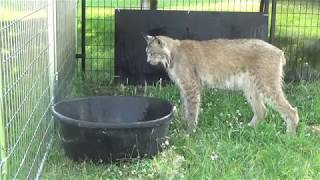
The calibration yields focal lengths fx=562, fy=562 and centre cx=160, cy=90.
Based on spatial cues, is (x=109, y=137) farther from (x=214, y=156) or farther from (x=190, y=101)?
(x=190, y=101)

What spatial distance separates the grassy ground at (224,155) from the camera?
5.21 m

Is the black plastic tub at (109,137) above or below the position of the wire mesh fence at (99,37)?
below

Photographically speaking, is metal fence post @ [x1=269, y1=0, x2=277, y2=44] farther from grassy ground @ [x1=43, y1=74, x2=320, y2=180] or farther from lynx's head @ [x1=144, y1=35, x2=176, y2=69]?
lynx's head @ [x1=144, y1=35, x2=176, y2=69]

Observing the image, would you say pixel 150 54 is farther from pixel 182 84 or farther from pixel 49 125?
pixel 49 125

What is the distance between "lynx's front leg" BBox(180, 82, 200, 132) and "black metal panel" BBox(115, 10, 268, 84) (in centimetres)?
147

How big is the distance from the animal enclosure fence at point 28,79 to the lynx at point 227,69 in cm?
136

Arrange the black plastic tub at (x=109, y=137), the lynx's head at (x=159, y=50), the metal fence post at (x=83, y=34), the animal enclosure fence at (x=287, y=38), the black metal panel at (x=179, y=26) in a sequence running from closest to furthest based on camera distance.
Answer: the black plastic tub at (x=109, y=137), the lynx's head at (x=159, y=50), the black metal panel at (x=179, y=26), the metal fence post at (x=83, y=34), the animal enclosure fence at (x=287, y=38)

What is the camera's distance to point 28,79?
4.51 metres

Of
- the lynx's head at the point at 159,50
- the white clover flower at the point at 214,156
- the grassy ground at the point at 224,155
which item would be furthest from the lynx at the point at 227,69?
the white clover flower at the point at 214,156

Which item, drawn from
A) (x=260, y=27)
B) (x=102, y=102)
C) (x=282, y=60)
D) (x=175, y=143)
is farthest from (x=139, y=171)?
(x=260, y=27)

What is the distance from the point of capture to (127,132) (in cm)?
523

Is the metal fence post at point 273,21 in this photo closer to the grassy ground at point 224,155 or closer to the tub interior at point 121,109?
the grassy ground at point 224,155

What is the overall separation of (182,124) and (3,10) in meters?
3.56

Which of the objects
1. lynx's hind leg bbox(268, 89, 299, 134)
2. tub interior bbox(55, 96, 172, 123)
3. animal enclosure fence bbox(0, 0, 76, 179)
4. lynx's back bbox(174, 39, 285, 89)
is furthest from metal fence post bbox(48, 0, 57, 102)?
lynx's hind leg bbox(268, 89, 299, 134)
